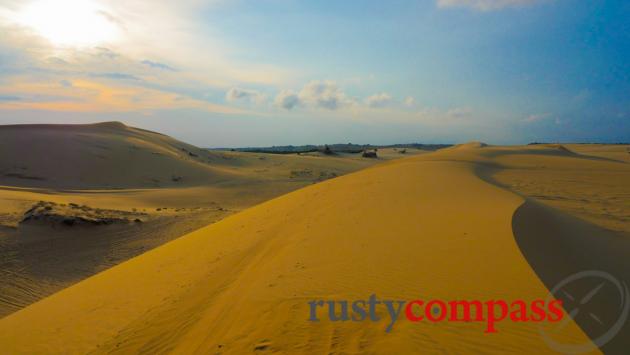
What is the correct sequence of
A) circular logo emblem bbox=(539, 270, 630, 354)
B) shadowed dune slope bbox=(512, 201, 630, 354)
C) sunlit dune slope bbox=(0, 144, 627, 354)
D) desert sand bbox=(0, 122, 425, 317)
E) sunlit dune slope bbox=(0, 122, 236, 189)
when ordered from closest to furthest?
circular logo emblem bbox=(539, 270, 630, 354) < sunlit dune slope bbox=(0, 144, 627, 354) < shadowed dune slope bbox=(512, 201, 630, 354) < desert sand bbox=(0, 122, 425, 317) < sunlit dune slope bbox=(0, 122, 236, 189)

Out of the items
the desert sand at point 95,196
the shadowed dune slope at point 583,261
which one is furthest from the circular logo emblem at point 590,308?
the desert sand at point 95,196

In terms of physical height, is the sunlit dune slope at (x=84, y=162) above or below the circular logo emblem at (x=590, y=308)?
above

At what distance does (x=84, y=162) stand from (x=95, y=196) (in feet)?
26.8

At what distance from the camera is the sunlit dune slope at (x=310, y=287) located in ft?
10.3

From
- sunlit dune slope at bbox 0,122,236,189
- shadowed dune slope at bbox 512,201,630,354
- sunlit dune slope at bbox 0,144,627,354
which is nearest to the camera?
sunlit dune slope at bbox 0,144,627,354

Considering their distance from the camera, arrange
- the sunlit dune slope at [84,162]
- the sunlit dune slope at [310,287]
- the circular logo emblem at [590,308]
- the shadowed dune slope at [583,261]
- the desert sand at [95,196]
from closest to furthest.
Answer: the circular logo emblem at [590,308] → the sunlit dune slope at [310,287] → the shadowed dune slope at [583,261] → the desert sand at [95,196] → the sunlit dune slope at [84,162]

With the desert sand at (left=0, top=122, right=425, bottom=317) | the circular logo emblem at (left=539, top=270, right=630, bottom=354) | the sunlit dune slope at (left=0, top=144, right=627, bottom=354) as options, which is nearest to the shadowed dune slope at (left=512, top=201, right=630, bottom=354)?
the circular logo emblem at (left=539, top=270, right=630, bottom=354)

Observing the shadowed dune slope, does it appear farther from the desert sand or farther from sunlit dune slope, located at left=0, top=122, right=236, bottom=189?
sunlit dune slope, located at left=0, top=122, right=236, bottom=189

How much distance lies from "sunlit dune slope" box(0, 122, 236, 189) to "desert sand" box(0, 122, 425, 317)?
5 centimetres

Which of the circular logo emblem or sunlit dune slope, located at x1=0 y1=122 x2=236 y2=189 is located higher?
Result: sunlit dune slope, located at x1=0 y1=122 x2=236 y2=189

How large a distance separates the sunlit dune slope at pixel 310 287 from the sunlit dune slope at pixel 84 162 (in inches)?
588

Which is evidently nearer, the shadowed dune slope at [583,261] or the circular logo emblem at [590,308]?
the circular logo emblem at [590,308]

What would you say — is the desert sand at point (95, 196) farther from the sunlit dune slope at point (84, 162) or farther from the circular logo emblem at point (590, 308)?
the circular logo emblem at point (590, 308)

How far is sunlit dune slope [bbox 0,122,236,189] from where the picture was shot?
746 inches
